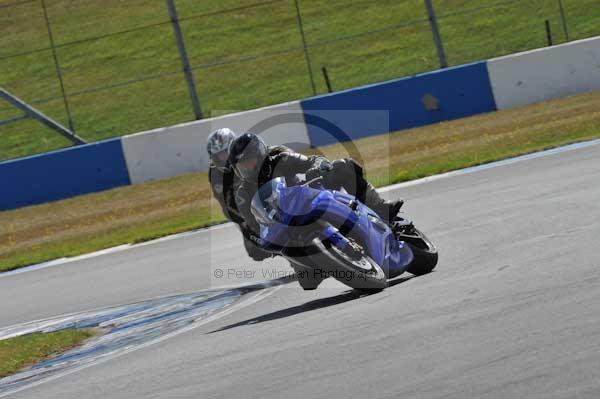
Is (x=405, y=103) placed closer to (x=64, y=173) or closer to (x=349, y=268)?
(x=64, y=173)

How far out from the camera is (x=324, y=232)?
343 inches

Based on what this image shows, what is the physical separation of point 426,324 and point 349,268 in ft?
5.36

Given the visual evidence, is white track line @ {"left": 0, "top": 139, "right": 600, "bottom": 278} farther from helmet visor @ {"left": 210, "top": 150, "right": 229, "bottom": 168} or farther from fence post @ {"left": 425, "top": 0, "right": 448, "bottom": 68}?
fence post @ {"left": 425, "top": 0, "right": 448, "bottom": 68}

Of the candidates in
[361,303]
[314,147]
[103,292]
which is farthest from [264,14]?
[361,303]

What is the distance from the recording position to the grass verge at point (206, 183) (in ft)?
57.7

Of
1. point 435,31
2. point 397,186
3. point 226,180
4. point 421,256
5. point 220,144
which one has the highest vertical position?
point 435,31

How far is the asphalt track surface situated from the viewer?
5824 mm

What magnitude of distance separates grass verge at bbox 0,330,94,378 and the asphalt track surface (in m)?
1.20

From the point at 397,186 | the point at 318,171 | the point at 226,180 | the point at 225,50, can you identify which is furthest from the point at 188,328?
→ the point at 225,50

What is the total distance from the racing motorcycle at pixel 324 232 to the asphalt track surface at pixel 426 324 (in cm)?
24

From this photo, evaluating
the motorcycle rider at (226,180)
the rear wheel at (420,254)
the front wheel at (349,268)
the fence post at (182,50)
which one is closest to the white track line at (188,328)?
the motorcycle rider at (226,180)

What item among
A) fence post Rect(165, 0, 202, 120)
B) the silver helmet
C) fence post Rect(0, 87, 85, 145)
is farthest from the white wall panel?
the silver helmet

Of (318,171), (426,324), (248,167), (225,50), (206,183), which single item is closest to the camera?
(426,324)

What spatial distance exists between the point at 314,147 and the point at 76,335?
11.8 m
